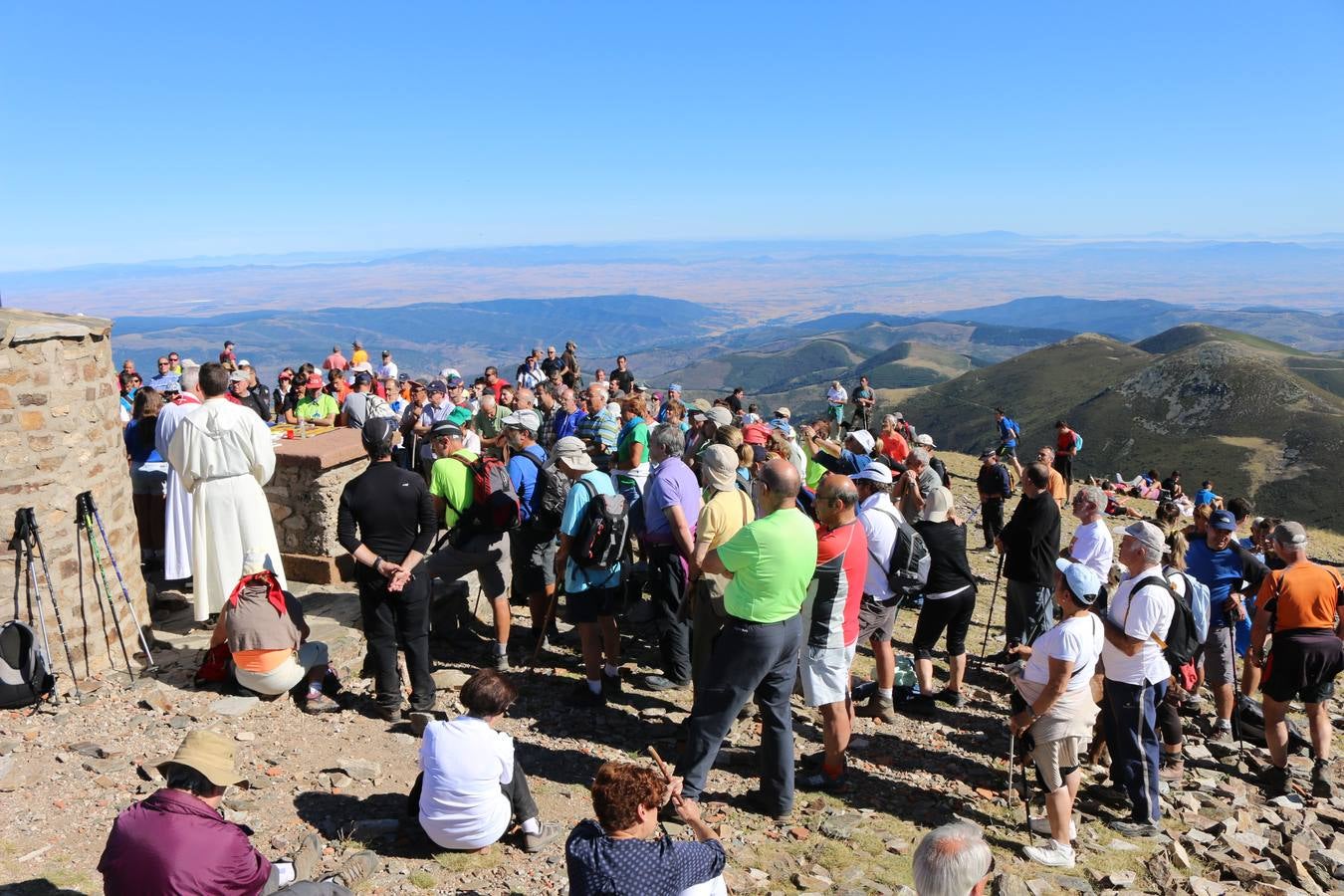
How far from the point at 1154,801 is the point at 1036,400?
9044 cm

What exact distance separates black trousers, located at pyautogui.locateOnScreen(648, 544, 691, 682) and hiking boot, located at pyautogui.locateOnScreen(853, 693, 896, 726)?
1498mm

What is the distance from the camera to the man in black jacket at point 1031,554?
7090 mm

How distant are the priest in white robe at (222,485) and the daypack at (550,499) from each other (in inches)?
77.2

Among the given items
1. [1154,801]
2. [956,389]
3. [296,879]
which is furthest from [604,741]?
[956,389]

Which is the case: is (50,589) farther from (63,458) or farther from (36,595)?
(63,458)

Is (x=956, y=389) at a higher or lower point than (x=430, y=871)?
lower

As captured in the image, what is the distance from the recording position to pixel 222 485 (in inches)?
250

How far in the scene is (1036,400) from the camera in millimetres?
88250

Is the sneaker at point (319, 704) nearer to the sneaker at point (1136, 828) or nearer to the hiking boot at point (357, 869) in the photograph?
the hiking boot at point (357, 869)

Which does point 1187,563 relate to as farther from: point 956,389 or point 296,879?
point 956,389

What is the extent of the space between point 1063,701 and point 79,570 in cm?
680

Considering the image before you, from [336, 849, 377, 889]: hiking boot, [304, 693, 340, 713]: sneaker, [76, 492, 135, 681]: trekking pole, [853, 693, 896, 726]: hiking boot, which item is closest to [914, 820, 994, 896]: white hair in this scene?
[336, 849, 377, 889]: hiking boot

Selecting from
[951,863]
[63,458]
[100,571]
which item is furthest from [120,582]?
[951,863]

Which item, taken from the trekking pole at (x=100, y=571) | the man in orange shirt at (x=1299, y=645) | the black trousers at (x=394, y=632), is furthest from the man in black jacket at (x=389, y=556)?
the man in orange shirt at (x=1299, y=645)
